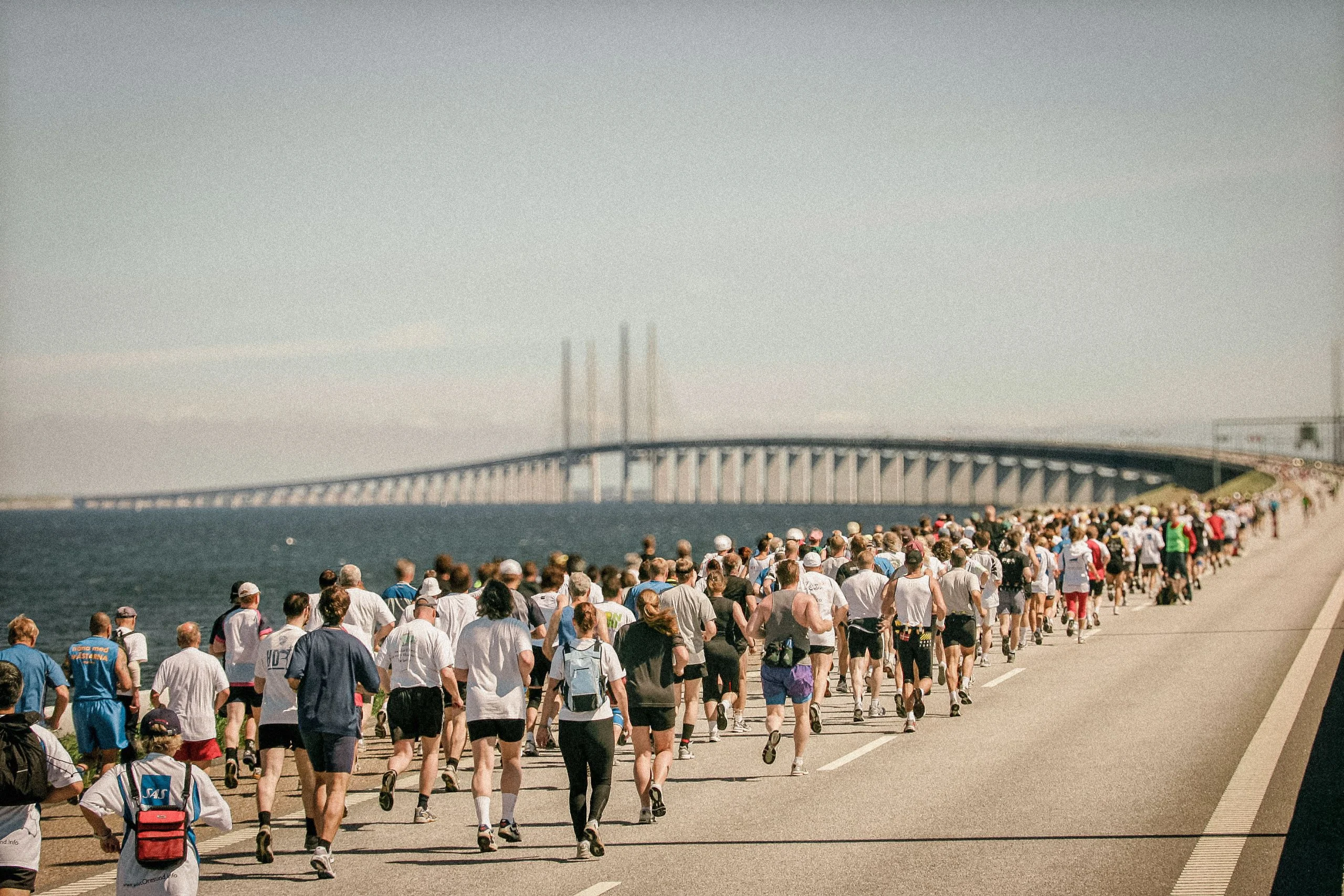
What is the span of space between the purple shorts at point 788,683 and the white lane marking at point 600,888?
3723 mm

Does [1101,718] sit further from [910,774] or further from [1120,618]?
[1120,618]

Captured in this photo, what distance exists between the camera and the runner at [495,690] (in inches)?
368

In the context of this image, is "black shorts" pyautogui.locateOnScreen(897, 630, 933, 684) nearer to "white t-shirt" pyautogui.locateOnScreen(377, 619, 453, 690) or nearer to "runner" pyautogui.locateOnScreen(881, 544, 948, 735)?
"runner" pyautogui.locateOnScreen(881, 544, 948, 735)

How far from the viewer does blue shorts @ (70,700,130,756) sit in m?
10.6

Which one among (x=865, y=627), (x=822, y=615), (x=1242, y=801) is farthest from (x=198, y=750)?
(x=1242, y=801)

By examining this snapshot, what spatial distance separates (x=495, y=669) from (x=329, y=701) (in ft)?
3.72

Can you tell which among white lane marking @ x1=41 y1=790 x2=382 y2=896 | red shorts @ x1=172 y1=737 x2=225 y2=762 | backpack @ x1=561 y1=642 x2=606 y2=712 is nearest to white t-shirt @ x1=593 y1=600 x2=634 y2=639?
backpack @ x1=561 y1=642 x2=606 y2=712

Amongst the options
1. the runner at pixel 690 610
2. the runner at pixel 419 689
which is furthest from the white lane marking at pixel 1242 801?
the runner at pixel 419 689

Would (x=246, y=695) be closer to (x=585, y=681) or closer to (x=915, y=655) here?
(x=585, y=681)

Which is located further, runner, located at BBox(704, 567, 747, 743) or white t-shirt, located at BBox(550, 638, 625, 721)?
runner, located at BBox(704, 567, 747, 743)

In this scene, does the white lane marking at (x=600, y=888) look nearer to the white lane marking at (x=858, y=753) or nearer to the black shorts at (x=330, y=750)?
the black shorts at (x=330, y=750)

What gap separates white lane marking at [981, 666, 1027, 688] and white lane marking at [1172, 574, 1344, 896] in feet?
10.4

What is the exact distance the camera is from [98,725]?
10.6 m

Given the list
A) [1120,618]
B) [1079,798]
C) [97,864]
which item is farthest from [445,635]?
[1120,618]
